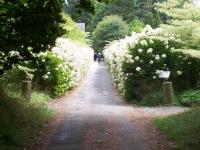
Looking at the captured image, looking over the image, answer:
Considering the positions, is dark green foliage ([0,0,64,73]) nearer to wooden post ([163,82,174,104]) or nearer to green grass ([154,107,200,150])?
green grass ([154,107,200,150])

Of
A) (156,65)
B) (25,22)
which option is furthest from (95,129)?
(156,65)

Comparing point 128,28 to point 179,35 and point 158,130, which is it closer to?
point 179,35

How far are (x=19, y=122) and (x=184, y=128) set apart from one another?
4506mm

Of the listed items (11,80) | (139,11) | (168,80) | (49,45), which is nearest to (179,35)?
(168,80)

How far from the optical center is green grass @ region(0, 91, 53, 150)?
11.6 m

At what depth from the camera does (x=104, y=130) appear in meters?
14.3

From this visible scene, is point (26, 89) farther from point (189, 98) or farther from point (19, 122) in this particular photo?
point (189, 98)

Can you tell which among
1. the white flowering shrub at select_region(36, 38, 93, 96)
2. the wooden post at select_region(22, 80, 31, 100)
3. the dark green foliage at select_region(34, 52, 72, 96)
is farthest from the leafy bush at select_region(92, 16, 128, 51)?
the wooden post at select_region(22, 80, 31, 100)

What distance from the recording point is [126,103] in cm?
2350

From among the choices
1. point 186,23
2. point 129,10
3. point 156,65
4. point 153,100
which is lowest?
point 153,100

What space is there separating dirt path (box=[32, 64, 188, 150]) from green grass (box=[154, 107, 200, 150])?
232 mm

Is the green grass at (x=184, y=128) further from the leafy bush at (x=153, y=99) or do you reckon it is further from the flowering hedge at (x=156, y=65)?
the flowering hedge at (x=156, y=65)

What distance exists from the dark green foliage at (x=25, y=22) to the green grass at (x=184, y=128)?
169 inches

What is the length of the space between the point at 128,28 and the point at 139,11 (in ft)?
57.4
